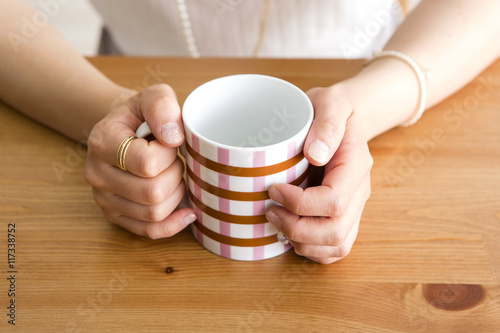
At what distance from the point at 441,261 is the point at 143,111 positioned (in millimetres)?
386

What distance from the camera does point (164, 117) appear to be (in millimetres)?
554

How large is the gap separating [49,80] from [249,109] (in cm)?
34

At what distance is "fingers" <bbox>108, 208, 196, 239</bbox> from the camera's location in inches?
23.4

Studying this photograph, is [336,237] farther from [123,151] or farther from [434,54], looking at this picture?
[434,54]

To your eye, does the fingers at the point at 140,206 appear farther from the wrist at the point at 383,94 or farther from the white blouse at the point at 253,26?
the white blouse at the point at 253,26

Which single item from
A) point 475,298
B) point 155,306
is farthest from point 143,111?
point 475,298

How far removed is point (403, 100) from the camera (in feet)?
2.48

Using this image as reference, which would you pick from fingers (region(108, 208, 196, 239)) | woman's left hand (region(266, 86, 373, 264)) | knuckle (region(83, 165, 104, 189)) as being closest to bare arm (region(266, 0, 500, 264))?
woman's left hand (region(266, 86, 373, 264))

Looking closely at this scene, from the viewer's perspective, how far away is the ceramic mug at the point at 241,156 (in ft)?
1.69

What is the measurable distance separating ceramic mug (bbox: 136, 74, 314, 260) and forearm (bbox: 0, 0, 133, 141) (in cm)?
19

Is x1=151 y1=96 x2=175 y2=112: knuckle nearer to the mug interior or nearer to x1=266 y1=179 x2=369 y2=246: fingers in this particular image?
the mug interior

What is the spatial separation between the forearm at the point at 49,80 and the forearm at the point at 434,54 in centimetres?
37

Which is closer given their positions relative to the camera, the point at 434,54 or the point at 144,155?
the point at 144,155

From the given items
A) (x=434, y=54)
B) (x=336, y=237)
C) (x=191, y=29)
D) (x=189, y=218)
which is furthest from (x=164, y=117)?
(x=191, y=29)
